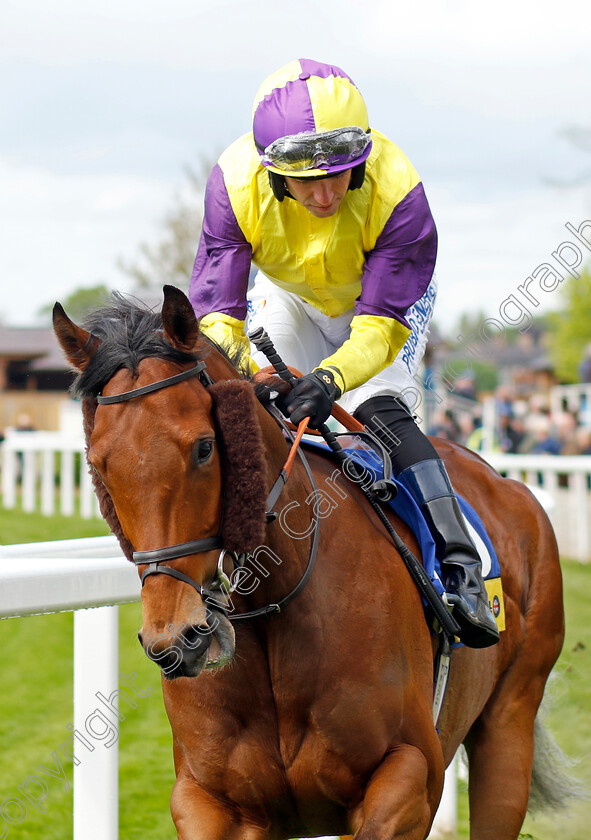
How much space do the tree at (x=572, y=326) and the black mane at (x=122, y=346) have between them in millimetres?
42193

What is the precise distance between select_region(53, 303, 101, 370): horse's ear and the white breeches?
1108 millimetres

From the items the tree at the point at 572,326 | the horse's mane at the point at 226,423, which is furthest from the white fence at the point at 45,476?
the tree at the point at 572,326

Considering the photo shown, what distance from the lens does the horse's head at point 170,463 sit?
6.61 feet

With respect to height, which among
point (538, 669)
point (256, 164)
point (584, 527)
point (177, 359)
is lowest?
point (584, 527)

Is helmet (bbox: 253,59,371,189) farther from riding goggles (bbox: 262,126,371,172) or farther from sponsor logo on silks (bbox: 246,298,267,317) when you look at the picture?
sponsor logo on silks (bbox: 246,298,267,317)

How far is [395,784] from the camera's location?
241 cm

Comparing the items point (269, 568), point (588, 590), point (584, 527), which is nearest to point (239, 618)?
point (269, 568)

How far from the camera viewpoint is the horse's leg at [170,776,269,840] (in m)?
2.38

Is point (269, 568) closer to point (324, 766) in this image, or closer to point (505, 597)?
point (324, 766)

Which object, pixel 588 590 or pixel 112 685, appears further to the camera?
pixel 588 590

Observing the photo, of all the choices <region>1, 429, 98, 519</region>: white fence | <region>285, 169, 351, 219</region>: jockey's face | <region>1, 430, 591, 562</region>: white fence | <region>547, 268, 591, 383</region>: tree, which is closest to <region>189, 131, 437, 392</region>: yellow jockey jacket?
<region>285, 169, 351, 219</region>: jockey's face

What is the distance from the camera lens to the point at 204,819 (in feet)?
7.88

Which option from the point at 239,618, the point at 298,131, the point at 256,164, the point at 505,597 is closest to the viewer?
the point at 239,618

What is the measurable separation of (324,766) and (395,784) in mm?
178
